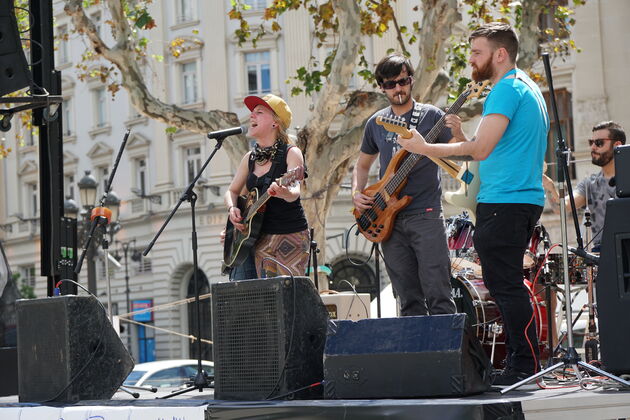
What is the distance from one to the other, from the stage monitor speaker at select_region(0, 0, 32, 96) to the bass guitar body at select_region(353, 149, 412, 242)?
2422mm

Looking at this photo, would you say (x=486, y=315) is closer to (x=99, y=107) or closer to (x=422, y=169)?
(x=422, y=169)

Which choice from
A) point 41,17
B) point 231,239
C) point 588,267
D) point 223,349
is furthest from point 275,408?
point 41,17

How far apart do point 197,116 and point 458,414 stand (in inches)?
470

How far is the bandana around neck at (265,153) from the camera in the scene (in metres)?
6.68

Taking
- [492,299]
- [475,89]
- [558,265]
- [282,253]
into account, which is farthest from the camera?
[558,265]

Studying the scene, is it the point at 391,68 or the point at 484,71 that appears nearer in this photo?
the point at 484,71

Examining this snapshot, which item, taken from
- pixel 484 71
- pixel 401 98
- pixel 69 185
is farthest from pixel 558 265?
pixel 69 185

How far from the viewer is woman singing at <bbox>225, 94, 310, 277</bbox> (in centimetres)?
644

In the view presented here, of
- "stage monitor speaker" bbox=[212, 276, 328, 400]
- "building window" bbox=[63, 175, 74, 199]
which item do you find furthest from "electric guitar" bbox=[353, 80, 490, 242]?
"building window" bbox=[63, 175, 74, 199]

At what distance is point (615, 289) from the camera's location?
5023 mm

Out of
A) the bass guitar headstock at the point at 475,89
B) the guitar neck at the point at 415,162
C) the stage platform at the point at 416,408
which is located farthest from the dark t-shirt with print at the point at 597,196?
the stage platform at the point at 416,408

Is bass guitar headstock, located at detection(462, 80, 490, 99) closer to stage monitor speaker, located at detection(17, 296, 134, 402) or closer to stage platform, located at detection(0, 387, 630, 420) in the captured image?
stage platform, located at detection(0, 387, 630, 420)

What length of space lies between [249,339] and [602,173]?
3660 mm

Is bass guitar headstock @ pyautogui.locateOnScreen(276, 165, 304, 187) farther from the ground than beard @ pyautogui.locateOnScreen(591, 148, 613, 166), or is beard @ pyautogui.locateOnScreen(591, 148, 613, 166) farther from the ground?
beard @ pyautogui.locateOnScreen(591, 148, 613, 166)
